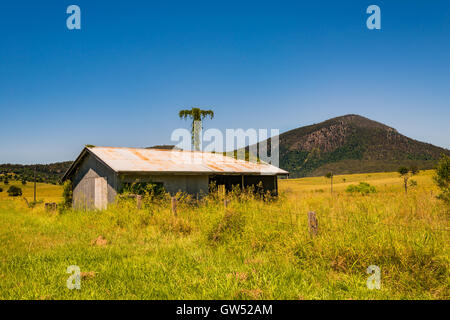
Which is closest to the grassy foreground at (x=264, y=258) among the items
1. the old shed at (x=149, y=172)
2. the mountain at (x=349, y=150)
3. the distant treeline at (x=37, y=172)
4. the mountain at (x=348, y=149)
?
the old shed at (x=149, y=172)

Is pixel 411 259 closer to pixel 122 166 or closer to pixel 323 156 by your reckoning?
pixel 122 166

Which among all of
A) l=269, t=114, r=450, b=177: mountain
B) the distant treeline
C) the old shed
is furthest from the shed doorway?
l=269, t=114, r=450, b=177: mountain

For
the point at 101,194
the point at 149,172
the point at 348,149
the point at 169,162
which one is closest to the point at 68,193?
the point at 101,194

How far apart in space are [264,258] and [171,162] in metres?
12.1

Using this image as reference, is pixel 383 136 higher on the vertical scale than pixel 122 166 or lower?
higher

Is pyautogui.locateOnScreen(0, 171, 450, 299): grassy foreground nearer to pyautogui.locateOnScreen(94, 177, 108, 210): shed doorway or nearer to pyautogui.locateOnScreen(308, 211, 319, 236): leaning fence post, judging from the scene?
pyautogui.locateOnScreen(308, 211, 319, 236): leaning fence post

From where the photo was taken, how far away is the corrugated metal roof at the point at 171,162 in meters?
14.5

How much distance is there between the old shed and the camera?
1426 centimetres

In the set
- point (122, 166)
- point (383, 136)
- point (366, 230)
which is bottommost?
point (366, 230)

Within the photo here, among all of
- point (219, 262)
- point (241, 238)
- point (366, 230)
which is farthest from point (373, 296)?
point (241, 238)

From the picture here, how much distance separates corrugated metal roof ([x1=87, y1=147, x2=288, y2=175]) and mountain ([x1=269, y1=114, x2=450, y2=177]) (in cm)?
10807

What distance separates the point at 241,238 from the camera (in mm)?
6391

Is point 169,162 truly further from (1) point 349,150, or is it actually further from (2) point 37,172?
(1) point 349,150
